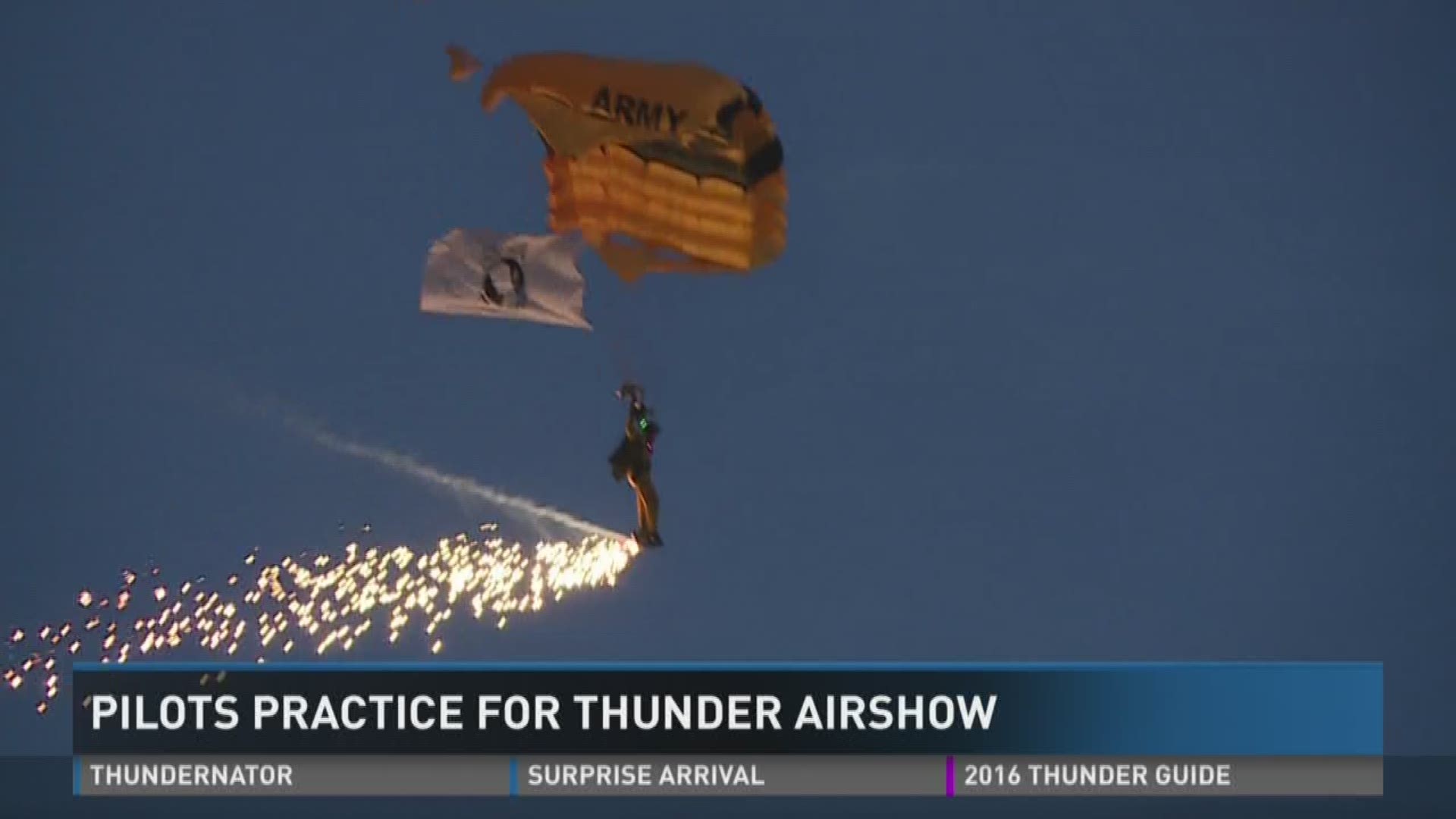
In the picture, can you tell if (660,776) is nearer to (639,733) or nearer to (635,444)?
(639,733)

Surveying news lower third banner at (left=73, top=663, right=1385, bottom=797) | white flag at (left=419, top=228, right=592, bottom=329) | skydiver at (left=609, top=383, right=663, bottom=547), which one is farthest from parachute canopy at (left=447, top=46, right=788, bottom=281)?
news lower third banner at (left=73, top=663, right=1385, bottom=797)

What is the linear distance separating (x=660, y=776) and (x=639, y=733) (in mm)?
485

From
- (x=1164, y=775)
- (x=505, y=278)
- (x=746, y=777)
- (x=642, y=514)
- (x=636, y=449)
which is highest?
(x=505, y=278)

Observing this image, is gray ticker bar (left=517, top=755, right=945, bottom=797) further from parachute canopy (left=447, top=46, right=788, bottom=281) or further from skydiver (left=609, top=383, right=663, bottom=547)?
parachute canopy (left=447, top=46, right=788, bottom=281)

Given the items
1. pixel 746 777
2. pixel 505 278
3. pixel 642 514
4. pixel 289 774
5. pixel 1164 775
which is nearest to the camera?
pixel 746 777

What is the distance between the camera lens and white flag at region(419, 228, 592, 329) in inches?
1212

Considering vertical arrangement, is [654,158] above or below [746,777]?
above

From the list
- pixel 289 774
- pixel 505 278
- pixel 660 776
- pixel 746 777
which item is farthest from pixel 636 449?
pixel 289 774

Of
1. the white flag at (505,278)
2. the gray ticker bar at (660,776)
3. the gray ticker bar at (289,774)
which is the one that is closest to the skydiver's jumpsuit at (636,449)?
the white flag at (505,278)

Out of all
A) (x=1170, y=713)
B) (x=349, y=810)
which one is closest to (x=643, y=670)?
(x=1170, y=713)

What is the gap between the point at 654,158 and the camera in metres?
30.5

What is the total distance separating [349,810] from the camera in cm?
3794

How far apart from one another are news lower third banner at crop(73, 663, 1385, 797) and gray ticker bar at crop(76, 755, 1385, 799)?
2 cm

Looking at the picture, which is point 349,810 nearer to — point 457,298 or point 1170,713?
point 457,298
